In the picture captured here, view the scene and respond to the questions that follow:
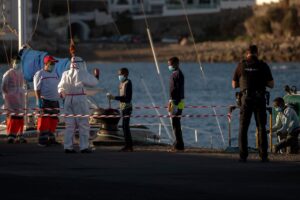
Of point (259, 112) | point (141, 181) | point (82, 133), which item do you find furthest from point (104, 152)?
point (141, 181)

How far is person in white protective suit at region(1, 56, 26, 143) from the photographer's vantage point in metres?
23.9

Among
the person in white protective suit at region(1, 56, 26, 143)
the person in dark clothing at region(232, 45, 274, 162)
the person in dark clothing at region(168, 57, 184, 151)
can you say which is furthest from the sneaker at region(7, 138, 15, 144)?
the person in dark clothing at region(232, 45, 274, 162)

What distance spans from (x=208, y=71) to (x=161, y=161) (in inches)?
3929

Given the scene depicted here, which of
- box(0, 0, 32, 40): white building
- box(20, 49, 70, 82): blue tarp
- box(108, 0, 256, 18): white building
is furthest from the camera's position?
box(108, 0, 256, 18): white building

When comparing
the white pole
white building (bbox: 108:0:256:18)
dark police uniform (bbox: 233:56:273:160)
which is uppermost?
white building (bbox: 108:0:256:18)

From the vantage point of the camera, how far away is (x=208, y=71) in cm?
11962

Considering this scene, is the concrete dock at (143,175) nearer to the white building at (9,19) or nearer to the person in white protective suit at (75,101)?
the person in white protective suit at (75,101)

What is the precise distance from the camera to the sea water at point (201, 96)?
40122mm

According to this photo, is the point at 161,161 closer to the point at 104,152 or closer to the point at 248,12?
the point at 104,152

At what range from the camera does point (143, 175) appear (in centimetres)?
1778

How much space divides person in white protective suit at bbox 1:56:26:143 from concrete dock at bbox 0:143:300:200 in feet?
6.00

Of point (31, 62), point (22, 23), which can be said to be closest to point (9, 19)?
point (22, 23)

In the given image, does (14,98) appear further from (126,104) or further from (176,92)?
(176,92)

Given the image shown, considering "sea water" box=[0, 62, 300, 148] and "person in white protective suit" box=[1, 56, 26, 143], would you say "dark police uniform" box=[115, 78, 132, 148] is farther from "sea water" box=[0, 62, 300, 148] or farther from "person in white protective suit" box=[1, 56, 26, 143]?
"sea water" box=[0, 62, 300, 148]
